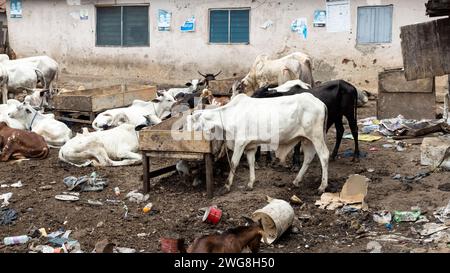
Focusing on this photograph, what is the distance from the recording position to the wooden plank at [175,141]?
25.9 feet

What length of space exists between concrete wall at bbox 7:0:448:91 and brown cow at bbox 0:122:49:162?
8.02 meters

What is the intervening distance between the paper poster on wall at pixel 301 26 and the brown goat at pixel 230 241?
1168 cm

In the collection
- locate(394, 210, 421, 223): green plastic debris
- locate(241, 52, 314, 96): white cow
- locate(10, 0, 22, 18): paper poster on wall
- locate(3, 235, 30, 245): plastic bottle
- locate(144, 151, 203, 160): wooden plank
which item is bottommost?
locate(3, 235, 30, 245): plastic bottle

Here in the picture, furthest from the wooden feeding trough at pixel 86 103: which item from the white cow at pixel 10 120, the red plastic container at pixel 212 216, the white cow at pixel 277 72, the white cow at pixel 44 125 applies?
the red plastic container at pixel 212 216

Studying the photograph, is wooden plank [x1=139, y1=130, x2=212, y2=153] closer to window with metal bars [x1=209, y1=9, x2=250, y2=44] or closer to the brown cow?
the brown cow

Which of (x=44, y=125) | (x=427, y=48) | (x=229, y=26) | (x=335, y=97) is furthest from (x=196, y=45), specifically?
(x=427, y=48)

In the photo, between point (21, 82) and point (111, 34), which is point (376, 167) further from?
point (111, 34)

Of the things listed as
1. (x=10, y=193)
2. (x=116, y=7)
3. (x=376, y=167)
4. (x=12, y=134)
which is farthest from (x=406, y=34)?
(x=116, y=7)

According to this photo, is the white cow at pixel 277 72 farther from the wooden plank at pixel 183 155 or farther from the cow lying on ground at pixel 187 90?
the wooden plank at pixel 183 155

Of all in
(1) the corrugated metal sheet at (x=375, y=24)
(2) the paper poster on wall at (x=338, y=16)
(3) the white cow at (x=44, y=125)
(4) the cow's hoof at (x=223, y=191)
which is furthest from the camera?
(2) the paper poster on wall at (x=338, y=16)

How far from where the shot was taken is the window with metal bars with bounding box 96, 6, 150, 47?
61.2 feet

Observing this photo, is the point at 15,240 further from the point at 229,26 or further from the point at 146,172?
the point at 229,26

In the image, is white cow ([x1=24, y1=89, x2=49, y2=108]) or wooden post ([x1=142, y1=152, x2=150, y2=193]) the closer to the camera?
wooden post ([x1=142, y1=152, x2=150, y2=193])

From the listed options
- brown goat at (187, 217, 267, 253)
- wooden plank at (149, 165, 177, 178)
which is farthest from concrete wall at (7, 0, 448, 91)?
brown goat at (187, 217, 267, 253)
